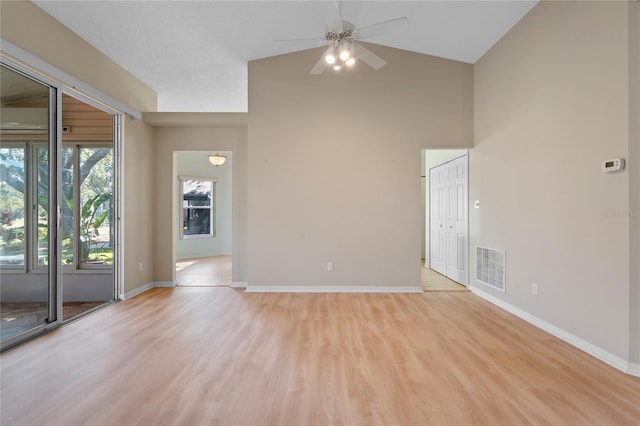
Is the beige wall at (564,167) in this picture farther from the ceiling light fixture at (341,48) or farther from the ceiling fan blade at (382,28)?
the ceiling light fixture at (341,48)

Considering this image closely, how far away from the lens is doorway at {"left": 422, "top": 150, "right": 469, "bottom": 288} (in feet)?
14.9

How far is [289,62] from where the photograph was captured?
4262 mm

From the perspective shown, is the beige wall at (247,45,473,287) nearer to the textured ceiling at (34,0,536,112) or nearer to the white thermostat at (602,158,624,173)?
the textured ceiling at (34,0,536,112)

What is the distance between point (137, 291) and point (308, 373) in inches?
134

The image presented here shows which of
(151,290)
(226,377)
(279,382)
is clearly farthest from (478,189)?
(151,290)

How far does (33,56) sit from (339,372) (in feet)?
12.8

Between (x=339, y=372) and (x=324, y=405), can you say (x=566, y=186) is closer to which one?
(x=339, y=372)

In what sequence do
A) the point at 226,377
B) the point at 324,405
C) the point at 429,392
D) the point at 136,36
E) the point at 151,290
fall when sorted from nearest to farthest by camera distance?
the point at 324,405, the point at 429,392, the point at 226,377, the point at 136,36, the point at 151,290

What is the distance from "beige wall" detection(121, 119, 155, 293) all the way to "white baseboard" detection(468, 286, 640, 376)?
513cm

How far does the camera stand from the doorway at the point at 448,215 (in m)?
4.55

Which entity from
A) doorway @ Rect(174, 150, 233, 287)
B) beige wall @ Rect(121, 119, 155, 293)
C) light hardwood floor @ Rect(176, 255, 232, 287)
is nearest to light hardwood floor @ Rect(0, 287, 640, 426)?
beige wall @ Rect(121, 119, 155, 293)

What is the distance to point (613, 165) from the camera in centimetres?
220

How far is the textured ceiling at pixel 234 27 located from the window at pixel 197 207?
12.1 feet

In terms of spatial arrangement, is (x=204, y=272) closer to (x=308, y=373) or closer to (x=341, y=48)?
(x=308, y=373)
